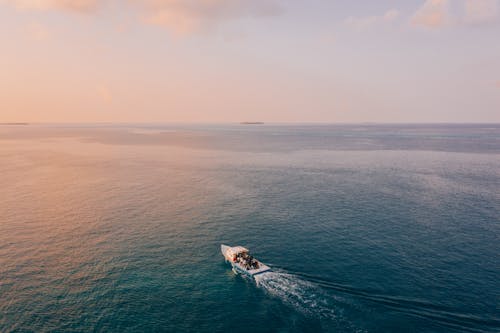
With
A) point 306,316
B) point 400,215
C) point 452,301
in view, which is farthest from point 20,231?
point 400,215

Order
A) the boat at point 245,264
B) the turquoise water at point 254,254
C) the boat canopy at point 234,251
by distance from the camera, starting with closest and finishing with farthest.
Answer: the turquoise water at point 254,254 < the boat at point 245,264 < the boat canopy at point 234,251

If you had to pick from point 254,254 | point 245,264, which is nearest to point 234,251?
point 245,264

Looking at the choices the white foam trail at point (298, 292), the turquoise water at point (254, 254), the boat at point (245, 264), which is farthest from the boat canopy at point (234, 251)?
the white foam trail at point (298, 292)

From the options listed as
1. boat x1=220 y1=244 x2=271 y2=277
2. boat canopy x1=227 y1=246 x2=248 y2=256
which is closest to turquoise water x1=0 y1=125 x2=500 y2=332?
boat x1=220 y1=244 x2=271 y2=277

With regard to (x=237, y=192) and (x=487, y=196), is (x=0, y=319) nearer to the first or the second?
(x=237, y=192)

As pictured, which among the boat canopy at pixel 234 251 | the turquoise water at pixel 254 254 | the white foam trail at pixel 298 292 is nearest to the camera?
the turquoise water at pixel 254 254

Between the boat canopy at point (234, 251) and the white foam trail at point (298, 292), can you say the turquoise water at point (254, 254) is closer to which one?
the white foam trail at point (298, 292)

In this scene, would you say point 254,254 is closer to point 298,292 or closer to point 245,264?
point 245,264
